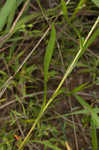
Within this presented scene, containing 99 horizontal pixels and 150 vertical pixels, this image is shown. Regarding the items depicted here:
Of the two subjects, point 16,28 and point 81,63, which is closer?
point 16,28

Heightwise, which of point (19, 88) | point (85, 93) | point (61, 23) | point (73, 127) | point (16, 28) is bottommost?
point (73, 127)

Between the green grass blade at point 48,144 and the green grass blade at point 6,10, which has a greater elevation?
the green grass blade at point 6,10

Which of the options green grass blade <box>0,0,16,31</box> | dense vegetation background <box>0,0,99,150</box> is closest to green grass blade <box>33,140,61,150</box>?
dense vegetation background <box>0,0,99,150</box>

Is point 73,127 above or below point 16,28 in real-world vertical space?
below

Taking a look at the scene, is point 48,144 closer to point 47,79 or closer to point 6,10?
point 47,79

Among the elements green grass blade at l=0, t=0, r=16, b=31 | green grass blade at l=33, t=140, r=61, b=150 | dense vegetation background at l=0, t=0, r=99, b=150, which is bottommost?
green grass blade at l=33, t=140, r=61, b=150

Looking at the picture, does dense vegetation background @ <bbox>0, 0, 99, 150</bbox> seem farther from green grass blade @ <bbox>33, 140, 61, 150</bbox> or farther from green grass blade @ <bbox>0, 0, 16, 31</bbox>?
green grass blade @ <bbox>0, 0, 16, 31</bbox>

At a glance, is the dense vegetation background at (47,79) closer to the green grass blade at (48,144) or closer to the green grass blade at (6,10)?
the green grass blade at (48,144)

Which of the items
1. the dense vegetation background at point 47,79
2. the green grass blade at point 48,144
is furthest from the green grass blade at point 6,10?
the green grass blade at point 48,144

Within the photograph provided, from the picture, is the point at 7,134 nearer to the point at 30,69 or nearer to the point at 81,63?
the point at 30,69

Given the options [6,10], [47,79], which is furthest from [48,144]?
[6,10]

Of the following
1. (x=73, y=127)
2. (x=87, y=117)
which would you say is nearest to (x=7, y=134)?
(x=73, y=127)
